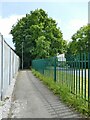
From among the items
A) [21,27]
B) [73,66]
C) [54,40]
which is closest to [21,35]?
[21,27]

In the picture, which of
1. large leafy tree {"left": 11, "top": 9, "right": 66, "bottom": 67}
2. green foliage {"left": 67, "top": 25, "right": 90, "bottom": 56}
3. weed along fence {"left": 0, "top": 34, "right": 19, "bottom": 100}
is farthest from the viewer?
green foliage {"left": 67, "top": 25, "right": 90, "bottom": 56}

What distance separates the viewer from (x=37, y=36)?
53.1 m

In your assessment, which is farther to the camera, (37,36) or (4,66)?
(37,36)

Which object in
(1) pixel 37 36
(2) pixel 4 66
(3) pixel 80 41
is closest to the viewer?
(2) pixel 4 66

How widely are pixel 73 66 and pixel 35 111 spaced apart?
8.72 ft

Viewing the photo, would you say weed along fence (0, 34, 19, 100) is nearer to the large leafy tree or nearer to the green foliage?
the large leafy tree

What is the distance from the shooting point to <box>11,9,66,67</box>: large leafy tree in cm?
5081

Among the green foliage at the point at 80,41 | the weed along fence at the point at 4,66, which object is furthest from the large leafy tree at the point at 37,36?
the weed along fence at the point at 4,66

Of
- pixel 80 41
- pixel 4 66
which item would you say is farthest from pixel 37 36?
pixel 4 66

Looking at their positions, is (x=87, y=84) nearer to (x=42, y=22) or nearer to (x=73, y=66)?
(x=73, y=66)

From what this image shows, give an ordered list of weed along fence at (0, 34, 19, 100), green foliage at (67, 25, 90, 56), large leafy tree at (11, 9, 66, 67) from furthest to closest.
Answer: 1. green foliage at (67, 25, 90, 56)
2. large leafy tree at (11, 9, 66, 67)
3. weed along fence at (0, 34, 19, 100)

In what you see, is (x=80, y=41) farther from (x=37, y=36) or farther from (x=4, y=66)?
(x=4, y=66)

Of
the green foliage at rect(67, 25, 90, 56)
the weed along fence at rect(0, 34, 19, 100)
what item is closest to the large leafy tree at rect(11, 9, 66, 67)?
the green foliage at rect(67, 25, 90, 56)

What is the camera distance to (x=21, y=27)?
5753 centimetres
